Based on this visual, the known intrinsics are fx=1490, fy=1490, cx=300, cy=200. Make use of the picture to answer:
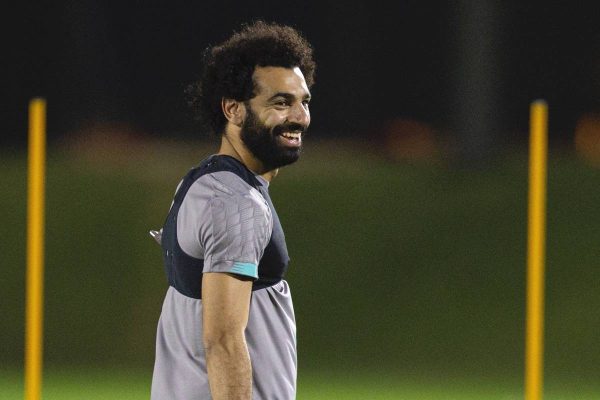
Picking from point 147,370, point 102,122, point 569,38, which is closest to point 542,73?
point 569,38

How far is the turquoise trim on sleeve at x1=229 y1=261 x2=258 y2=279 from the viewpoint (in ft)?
12.6

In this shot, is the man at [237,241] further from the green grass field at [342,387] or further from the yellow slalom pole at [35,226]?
the green grass field at [342,387]

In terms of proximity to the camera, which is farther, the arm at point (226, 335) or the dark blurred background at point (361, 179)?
the dark blurred background at point (361, 179)

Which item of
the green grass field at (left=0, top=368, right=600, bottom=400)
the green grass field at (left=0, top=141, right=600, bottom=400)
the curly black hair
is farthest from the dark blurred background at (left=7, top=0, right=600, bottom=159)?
the curly black hair

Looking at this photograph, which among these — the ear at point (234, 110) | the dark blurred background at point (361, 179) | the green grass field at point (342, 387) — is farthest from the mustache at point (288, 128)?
the dark blurred background at point (361, 179)

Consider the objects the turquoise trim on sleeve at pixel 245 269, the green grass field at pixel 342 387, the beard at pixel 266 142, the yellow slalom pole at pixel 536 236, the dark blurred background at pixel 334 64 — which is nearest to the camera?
the turquoise trim on sleeve at pixel 245 269

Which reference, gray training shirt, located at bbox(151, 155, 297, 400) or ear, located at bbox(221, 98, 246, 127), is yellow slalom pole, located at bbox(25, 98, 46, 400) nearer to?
ear, located at bbox(221, 98, 246, 127)

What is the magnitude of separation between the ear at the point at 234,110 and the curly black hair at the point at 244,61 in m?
0.02

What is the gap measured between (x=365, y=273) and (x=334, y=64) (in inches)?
259

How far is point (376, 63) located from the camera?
21453 millimetres

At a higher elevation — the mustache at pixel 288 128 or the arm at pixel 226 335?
the mustache at pixel 288 128

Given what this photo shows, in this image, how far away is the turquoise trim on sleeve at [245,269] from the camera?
3.84m

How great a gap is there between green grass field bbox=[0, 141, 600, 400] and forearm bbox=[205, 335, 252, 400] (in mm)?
8454

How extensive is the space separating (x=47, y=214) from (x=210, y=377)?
13.2 metres
